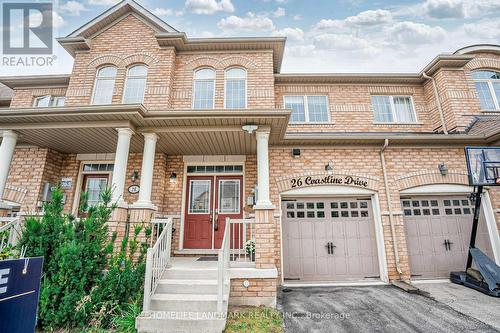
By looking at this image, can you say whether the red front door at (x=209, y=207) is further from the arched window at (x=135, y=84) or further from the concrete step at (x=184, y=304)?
the arched window at (x=135, y=84)

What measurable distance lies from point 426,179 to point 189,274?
6597mm

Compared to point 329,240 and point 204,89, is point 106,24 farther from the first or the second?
point 329,240

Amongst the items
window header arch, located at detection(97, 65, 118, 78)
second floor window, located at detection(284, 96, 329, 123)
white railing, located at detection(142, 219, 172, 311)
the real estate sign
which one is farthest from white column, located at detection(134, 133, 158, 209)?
second floor window, located at detection(284, 96, 329, 123)

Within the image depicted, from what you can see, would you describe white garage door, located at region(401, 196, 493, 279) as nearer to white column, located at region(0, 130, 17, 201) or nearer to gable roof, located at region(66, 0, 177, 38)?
gable roof, located at region(66, 0, 177, 38)

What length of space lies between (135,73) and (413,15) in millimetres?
10826

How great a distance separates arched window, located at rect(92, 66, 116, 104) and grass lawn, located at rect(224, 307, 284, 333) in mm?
6531

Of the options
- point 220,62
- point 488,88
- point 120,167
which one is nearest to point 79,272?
point 120,167

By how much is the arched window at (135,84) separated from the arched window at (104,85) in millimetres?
440

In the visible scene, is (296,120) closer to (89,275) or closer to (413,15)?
(89,275)

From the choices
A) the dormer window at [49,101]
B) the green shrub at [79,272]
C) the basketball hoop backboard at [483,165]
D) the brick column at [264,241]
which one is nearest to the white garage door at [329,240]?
the brick column at [264,241]

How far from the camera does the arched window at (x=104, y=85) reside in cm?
671

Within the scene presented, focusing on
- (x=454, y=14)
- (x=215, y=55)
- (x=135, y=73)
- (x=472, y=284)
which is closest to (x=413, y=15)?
(x=454, y=14)

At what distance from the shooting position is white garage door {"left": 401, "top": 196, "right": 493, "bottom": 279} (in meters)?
6.08

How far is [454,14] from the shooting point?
971 cm
